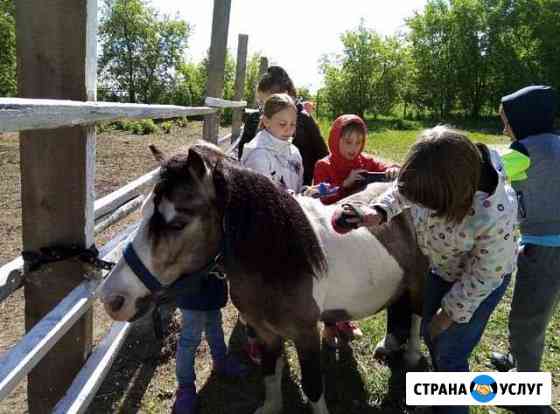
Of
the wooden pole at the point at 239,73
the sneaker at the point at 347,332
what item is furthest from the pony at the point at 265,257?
the wooden pole at the point at 239,73

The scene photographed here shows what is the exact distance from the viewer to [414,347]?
3.49 m

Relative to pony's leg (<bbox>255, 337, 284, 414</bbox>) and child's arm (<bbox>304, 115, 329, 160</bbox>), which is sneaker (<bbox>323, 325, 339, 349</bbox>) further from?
child's arm (<bbox>304, 115, 329, 160</bbox>)

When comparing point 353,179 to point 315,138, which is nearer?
point 353,179

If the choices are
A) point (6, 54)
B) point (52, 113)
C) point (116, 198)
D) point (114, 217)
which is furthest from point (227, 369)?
point (6, 54)

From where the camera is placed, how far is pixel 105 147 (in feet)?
35.9

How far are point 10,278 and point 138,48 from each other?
134 feet

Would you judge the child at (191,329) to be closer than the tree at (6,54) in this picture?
Yes

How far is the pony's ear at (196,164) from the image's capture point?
187cm

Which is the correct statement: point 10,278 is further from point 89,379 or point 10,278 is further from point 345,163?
point 345,163

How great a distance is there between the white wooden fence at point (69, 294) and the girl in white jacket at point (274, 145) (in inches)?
25.0

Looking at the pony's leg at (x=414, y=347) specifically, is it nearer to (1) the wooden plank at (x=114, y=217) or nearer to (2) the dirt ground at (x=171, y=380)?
(2) the dirt ground at (x=171, y=380)

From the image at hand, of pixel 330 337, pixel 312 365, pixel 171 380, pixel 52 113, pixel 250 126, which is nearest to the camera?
pixel 52 113

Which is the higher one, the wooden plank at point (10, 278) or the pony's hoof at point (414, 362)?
the wooden plank at point (10, 278)

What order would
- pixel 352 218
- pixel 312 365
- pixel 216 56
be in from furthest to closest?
pixel 216 56
pixel 312 365
pixel 352 218
